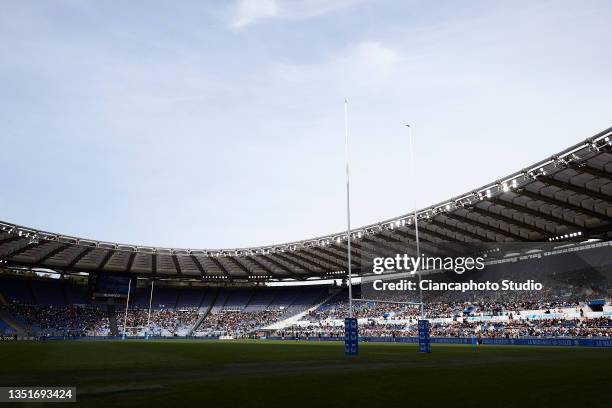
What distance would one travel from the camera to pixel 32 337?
71250mm

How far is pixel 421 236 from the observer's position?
60.5 metres

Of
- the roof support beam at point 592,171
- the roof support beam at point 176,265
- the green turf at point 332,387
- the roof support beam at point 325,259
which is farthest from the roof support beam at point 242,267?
the green turf at point 332,387

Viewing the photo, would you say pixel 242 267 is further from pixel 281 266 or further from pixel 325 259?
pixel 325 259

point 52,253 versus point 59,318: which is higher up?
point 52,253

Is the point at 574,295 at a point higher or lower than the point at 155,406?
higher

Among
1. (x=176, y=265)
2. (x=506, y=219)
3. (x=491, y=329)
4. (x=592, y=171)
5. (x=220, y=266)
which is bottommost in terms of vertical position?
(x=491, y=329)

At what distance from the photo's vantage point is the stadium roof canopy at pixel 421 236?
38250mm

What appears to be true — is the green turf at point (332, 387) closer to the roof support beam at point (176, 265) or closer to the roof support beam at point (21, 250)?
the roof support beam at point (21, 250)

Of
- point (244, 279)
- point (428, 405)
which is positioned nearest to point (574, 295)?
point (428, 405)

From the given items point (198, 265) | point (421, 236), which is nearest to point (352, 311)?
point (421, 236)

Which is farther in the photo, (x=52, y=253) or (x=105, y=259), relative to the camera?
(x=105, y=259)

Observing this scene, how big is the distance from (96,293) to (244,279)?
26403 mm

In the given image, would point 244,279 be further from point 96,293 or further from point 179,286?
point 96,293

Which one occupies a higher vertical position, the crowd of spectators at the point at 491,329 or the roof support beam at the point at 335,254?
the roof support beam at the point at 335,254
